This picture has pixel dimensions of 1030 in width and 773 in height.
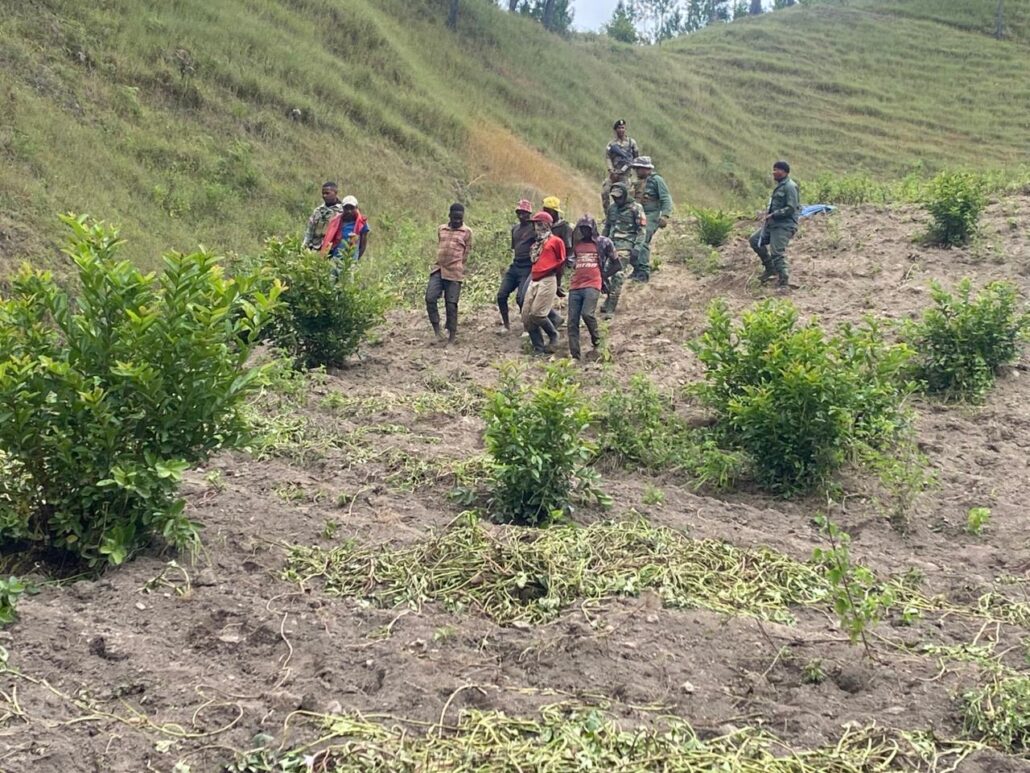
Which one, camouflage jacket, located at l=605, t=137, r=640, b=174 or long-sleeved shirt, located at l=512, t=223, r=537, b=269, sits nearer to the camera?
long-sleeved shirt, located at l=512, t=223, r=537, b=269

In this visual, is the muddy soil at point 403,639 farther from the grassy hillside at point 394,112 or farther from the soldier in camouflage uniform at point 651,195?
the grassy hillside at point 394,112

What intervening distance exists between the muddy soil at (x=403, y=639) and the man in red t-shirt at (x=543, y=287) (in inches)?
122

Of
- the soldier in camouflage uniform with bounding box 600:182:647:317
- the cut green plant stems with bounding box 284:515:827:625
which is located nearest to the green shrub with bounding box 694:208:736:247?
the soldier in camouflage uniform with bounding box 600:182:647:317

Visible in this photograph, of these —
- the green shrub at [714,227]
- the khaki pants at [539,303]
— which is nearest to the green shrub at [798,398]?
the khaki pants at [539,303]

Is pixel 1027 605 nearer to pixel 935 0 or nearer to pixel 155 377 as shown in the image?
pixel 155 377

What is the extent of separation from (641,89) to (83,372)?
1355 inches

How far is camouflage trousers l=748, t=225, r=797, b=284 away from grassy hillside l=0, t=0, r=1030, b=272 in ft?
22.5

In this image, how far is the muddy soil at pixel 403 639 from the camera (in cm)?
316

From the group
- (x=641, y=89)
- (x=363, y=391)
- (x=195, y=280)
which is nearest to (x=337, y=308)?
(x=363, y=391)

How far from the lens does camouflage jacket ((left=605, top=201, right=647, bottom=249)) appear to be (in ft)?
35.4

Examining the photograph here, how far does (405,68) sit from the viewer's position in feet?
78.4

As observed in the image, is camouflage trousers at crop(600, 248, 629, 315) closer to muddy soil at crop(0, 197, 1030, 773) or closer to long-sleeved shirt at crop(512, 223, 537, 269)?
long-sleeved shirt at crop(512, 223, 537, 269)

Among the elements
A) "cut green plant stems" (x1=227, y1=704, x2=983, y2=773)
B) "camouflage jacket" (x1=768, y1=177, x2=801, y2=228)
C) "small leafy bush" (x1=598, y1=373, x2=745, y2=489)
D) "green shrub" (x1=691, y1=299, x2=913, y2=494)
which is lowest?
"cut green plant stems" (x1=227, y1=704, x2=983, y2=773)

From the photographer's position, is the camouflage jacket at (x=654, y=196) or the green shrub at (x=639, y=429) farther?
the camouflage jacket at (x=654, y=196)
